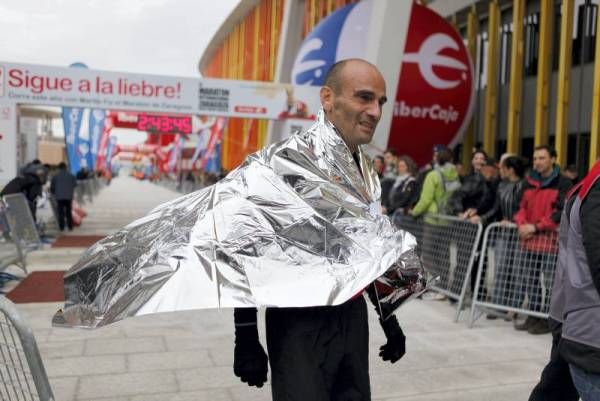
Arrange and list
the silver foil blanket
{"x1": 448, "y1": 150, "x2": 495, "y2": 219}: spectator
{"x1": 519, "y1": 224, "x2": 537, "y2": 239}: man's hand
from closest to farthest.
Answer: the silver foil blanket
{"x1": 519, "y1": 224, "x2": 537, "y2": 239}: man's hand
{"x1": 448, "y1": 150, "x2": 495, "y2": 219}: spectator

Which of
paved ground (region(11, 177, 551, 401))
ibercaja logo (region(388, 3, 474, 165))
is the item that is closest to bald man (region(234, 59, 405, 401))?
paved ground (region(11, 177, 551, 401))

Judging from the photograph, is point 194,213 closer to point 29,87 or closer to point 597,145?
point 597,145

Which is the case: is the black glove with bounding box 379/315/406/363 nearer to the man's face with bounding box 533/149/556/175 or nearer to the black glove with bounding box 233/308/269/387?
the black glove with bounding box 233/308/269/387

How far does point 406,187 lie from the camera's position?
303 inches

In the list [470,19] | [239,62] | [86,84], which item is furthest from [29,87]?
[239,62]

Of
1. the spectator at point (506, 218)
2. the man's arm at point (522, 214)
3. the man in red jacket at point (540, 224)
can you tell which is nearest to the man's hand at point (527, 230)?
the man in red jacket at point (540, 224)

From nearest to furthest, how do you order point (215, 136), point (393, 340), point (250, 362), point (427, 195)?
point (250, 362)
point (393, 340)
point (427, 195)
point (215, 136)

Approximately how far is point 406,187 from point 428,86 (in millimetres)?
4997

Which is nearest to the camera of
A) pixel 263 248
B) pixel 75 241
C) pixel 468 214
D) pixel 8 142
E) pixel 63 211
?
pixel 263 248

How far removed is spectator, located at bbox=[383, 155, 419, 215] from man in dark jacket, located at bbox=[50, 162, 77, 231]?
908cm

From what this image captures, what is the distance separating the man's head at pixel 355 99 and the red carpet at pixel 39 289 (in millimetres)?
5380

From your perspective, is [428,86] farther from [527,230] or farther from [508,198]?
[527,230]

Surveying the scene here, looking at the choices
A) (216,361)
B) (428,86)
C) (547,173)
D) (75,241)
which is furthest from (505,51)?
(216,361)

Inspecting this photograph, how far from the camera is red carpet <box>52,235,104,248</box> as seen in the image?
12.1 meters
